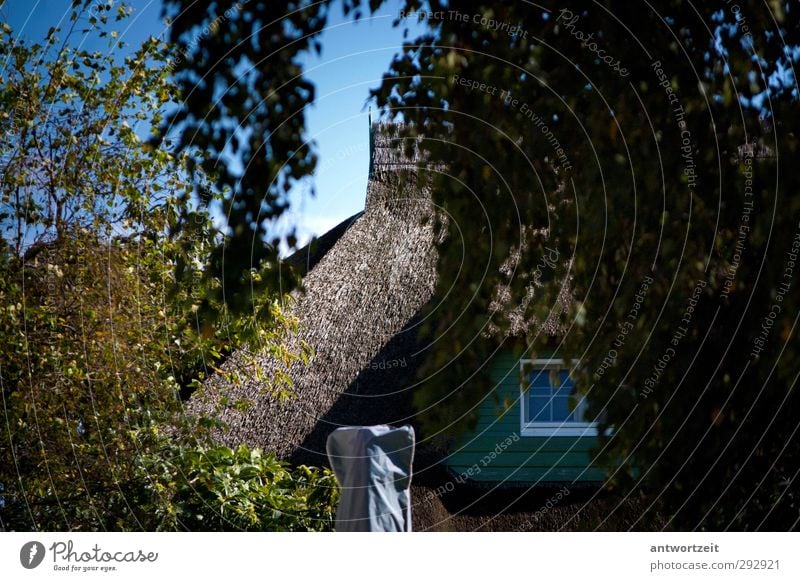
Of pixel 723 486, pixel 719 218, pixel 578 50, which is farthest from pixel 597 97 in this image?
pixel 723 486

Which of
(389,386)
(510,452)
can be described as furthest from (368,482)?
(510,452)

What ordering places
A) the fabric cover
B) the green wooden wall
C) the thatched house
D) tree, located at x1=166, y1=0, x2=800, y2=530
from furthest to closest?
the green wooden wall, the thatched house, the fabric cover, tree, located at x1=166, y1=0, x2=800, y2=530

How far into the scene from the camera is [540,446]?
4.09 m

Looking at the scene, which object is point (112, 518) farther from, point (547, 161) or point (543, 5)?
point (543, 5)

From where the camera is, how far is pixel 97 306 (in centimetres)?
254

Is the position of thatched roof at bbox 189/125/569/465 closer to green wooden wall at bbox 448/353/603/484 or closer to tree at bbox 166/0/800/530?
green wooden wall at bbox 448/353/603/484

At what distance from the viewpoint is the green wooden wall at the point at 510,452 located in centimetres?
401

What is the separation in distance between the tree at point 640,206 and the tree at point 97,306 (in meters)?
0.60

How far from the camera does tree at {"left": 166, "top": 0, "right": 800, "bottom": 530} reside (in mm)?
1859

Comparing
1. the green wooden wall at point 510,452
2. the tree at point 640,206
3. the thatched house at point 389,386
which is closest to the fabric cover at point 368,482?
the tree at point 640,206

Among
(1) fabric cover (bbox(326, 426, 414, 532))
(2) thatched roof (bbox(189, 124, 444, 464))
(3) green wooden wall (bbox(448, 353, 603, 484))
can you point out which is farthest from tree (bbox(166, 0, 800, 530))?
(3) green wooden wall (bbox(448, 353, 603, 484))

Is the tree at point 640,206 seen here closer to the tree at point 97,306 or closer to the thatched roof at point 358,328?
the tree at point 97,306

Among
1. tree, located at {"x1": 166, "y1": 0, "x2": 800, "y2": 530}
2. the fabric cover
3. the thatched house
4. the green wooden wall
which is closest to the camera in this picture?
tree, located at {"x1": 166, "y1": 0, "x2": 800, "y2": 530}

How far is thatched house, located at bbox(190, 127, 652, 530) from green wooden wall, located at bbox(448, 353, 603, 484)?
0.01 metres
